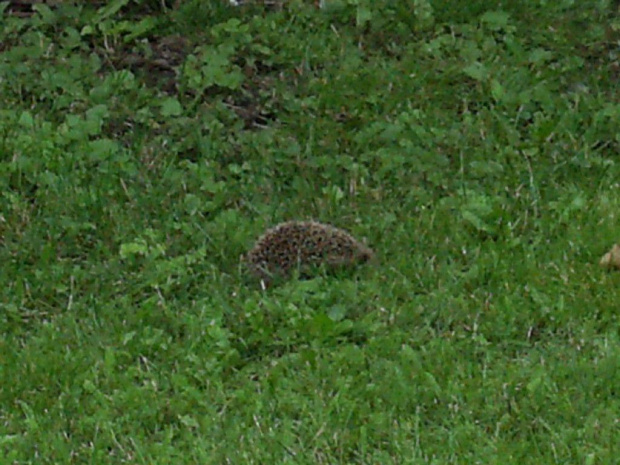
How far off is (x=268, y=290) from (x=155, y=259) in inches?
24.6

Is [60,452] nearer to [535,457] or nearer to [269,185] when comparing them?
[535,457]

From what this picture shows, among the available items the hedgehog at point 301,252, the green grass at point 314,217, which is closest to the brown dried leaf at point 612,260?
the green grass at point 314,217

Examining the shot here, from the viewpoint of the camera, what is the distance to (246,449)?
489 centimetres

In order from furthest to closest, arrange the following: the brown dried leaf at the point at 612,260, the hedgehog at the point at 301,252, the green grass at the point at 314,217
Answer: the hedgehog at the point at 301,252
the brown dried leaf at the point at 612,260
the green grass at the point at 314,217

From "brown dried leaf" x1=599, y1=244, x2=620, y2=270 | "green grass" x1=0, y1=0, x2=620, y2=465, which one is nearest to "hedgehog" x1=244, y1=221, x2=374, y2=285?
"green grass" x1=0, y1=0, x2=620, y2=465

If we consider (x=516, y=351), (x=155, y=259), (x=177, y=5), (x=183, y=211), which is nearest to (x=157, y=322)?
(x=155, y=259)

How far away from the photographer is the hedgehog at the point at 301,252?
6137mm

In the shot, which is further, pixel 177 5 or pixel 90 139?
pixel 177 5

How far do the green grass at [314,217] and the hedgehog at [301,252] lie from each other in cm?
9

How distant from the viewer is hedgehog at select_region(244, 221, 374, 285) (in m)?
6.14

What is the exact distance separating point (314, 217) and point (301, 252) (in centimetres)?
58

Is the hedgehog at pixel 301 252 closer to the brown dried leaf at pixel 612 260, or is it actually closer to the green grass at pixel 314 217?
the green grass at pixel 314 217

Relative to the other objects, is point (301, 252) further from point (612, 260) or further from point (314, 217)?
point (612, 260)

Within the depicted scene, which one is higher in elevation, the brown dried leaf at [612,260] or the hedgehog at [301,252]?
the brown dried leaf at [612,260]
